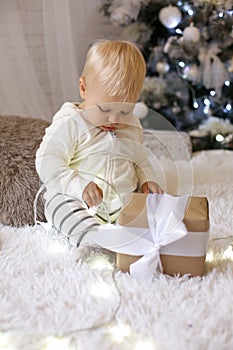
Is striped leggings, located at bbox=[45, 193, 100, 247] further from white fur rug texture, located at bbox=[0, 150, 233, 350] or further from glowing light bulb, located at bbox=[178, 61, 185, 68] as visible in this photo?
glowing light bulb, located at bbox=[178, 61, 185, 68]

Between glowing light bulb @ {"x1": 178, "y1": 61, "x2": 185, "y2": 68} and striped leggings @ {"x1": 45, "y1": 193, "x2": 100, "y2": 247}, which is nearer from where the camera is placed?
striped leggings @ {"x1": 45, "y1": 193, "x2": 100, "y2": 247}

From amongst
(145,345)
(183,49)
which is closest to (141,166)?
(145,345)

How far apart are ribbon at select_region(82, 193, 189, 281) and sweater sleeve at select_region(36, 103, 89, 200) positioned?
0.19 meters

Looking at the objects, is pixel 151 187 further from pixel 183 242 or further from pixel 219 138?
pixel 219 138

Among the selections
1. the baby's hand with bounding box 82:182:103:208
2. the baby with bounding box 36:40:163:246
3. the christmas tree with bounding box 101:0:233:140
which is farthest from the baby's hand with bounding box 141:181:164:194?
the christmas tree with bounding box 101:0:233:140

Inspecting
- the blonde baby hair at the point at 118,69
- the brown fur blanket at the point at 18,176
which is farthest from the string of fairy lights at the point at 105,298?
the blonde baby hair at the point at 118,69

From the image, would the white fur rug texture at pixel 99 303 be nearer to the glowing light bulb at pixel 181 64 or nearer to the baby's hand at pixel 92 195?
the baby's hand at pixel 92 195

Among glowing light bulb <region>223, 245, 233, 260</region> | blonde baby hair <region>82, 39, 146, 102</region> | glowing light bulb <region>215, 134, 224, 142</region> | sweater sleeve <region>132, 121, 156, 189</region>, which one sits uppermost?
blonde baby hair <region>82, 39, 146, 102</region>

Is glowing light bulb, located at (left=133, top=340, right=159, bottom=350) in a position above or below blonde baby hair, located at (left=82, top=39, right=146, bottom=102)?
below

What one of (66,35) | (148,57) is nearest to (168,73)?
(148,57)

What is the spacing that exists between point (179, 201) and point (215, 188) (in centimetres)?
52

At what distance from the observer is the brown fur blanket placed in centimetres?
133

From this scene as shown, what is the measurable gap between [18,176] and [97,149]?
237 mm

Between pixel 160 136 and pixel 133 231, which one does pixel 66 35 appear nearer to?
pixel 160 136
